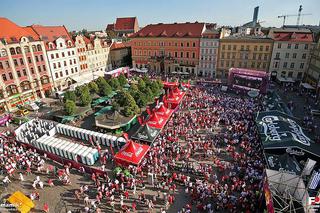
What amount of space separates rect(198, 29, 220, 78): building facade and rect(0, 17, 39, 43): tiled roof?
133 feet

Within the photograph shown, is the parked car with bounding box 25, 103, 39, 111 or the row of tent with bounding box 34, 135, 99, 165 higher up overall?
the parked car with bounding box 25, 103, 39, 111

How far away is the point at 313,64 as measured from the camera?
141 feet

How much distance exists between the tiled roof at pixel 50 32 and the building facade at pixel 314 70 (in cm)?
5718

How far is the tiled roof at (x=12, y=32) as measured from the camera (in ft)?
123

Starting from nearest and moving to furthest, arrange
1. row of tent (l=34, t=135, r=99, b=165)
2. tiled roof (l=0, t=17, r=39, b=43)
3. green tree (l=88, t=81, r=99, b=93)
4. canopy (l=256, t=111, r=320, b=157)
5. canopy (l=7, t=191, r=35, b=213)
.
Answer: canopy (l=7, t=191, r=35, b=213)
canopy (l=256, t=111, r=320, b=157)
row of tent (l=34, t=135, r=99, b=165)
tiled roof (l=0, t=17, r=39, b=43)
green tree (l=88, t=81, r=99, b=93)

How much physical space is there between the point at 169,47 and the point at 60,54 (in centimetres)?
2963

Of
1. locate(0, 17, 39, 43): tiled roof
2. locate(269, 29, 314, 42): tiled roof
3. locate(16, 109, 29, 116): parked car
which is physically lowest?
locate(16, 109, 29, 116): parked car

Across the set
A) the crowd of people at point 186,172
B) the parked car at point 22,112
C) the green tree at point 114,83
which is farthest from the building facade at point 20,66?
the crowd of people at point 186,172

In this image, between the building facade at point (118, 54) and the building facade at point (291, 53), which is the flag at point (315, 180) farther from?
the building facade at point (118, 54)

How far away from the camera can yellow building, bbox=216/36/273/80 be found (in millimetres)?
48344

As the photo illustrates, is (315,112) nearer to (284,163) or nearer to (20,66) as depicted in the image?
(284,163)

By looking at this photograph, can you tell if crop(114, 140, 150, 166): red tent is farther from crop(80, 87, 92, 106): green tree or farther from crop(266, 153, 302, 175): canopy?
crop(80, 87, 92, 106): green tree

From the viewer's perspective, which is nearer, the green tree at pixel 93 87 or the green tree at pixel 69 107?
the green tree at pixel 69 107

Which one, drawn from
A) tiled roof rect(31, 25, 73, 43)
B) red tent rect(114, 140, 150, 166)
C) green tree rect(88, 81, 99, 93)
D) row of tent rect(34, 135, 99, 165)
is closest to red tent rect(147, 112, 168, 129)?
red tent rect(114, 140, 150, 166)
